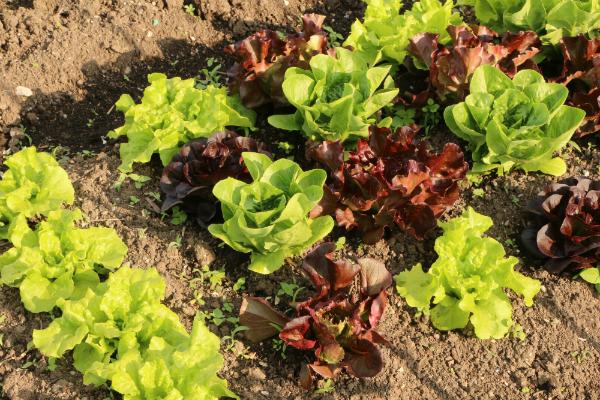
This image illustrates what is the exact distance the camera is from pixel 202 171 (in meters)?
5.05

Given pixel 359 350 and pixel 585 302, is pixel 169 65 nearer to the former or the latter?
pixel 359 350

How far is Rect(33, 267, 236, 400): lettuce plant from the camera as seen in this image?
3967 mm

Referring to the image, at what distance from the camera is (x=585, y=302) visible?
491 cm

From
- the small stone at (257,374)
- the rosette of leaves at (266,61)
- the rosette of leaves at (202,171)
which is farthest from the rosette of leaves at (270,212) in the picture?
the rosette of leaves at (266,61)

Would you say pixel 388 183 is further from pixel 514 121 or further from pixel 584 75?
pixel 584 75

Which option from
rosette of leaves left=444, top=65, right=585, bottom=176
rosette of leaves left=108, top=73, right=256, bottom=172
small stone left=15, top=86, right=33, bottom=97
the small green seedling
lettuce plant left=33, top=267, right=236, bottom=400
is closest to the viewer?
lettuce plant left=33, top=267, right=236, bottom=400

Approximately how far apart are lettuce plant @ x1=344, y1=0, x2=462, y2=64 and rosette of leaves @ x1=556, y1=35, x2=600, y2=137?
94 centimetres

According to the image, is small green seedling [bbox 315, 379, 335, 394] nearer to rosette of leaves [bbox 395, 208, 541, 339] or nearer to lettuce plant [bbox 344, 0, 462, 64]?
rosette of leaves [bbox 395, 208, 541, 339]

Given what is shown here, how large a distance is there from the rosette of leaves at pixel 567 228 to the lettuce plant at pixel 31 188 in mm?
3120

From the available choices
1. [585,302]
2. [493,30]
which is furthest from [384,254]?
[493,30]

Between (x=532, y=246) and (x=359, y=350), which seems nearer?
(x=359, y=350)

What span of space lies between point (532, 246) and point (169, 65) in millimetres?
3370

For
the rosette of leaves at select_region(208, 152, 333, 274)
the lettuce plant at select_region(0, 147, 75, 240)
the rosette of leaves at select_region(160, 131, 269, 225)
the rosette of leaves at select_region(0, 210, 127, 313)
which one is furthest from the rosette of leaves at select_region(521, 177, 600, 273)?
the lettuce plant at select_region(0, 147, 75, 240)

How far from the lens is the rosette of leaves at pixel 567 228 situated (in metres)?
4.83
